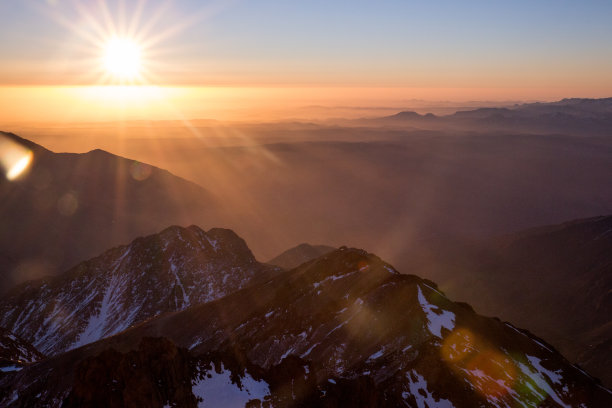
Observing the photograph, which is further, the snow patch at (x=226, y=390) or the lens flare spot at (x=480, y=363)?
the lens flare spot at (x=480, y=363)

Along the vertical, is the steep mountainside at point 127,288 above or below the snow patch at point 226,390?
below

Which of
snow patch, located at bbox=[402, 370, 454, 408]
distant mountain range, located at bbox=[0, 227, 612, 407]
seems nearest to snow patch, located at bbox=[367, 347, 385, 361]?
distant mountain range, located at bbox=[0, 227, 612, 407]

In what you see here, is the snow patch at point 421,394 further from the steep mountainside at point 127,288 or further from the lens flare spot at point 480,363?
the steep mountainside at point 127,288

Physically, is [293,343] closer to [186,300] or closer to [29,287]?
[186,300]

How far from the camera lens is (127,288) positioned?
155m

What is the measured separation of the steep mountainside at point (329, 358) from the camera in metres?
47.5

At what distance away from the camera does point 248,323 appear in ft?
310

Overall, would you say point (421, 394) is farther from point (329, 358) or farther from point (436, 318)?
point (329, 358)

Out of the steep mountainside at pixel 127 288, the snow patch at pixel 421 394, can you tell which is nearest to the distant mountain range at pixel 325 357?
the snow patch at pixel 421 394

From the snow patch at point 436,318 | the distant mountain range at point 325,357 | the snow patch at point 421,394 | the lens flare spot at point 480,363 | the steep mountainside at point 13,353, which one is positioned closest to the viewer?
the distant mountain range at point 325,357

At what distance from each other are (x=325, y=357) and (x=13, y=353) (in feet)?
295

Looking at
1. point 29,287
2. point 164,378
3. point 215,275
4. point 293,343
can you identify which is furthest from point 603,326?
point 29,287

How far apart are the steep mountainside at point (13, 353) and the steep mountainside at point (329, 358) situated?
902cm

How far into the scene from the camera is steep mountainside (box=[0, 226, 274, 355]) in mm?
144000
